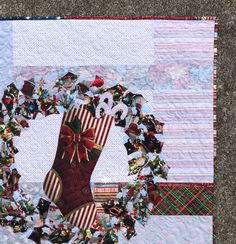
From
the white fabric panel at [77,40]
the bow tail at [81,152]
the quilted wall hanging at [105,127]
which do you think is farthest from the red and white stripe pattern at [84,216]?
the white fabric panel at [77,40]

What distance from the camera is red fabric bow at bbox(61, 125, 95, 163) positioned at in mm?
900

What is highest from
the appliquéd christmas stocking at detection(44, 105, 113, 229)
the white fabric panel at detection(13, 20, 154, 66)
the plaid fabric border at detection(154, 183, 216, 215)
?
the white fabric panel at detection(13, 20, 154, 66)

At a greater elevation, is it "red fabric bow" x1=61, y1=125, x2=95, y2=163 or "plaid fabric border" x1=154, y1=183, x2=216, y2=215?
"red fabric bow" x1=61, y1=125, x2=95, y2=163

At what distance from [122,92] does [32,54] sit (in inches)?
8.6

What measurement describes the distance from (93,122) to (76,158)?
0.09 m

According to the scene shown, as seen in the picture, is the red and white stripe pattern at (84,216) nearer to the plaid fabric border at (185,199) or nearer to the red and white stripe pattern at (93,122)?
the plaid fabric border at (185,199)

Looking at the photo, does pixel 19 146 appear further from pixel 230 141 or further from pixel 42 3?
pixel 230 141

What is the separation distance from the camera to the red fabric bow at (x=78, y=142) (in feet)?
2.95

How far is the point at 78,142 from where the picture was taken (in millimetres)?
900

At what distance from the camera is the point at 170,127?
908mm

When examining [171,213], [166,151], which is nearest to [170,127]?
[166,151]

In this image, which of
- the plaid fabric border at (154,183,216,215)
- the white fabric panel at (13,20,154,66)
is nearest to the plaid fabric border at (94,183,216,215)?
the plaid fabric border at (154,183,216,215)

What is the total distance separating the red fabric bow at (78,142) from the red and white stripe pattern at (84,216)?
112 mm

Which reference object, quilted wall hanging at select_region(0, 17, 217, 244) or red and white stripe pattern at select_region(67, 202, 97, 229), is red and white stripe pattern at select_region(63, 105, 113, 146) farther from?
red and white stripe pattern at select_region(67, 202, 97, 229)
